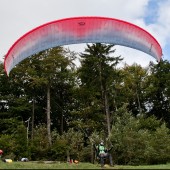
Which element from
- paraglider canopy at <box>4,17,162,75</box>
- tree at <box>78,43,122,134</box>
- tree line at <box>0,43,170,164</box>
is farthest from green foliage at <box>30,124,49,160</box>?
paraglider canopy at <box>4,17,162,75</box>

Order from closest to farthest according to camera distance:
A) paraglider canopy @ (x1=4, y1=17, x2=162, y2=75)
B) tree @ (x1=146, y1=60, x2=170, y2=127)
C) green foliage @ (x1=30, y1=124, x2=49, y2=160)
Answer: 1. paraglider canopy @ (x1=4, y1=17, x2=162, y2=75)
2. green foliage @ (x1=30, y1=124, x2=49, y2=160)
3. tree @ (x1=146, y1=60, x2=170, y2=127)

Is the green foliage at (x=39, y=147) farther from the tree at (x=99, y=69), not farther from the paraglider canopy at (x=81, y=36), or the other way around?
the paraglider canopy at (x=81, y=36)

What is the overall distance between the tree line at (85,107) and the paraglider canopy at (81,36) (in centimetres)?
1220

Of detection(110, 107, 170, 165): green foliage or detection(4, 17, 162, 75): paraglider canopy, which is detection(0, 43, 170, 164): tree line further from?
detection(4, 17, 162, 75): paraglider canopy

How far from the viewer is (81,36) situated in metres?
15.8

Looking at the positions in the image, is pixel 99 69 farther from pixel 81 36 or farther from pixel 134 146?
pixel 81 36

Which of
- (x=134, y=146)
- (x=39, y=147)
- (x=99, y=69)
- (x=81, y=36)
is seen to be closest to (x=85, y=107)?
(x=99, y=69)

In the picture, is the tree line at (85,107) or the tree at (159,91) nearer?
the tree line at (85,107)

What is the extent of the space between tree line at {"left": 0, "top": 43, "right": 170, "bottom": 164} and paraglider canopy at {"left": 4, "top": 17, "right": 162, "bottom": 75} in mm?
12203

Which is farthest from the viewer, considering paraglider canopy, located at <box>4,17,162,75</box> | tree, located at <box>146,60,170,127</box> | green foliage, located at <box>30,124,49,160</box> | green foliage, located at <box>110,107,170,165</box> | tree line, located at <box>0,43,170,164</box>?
tree, located at <box>146,60,170,127</box>

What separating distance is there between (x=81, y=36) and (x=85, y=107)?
71.1 ft

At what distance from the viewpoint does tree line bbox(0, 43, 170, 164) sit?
91.1 ft

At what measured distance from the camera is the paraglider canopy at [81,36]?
14461mm

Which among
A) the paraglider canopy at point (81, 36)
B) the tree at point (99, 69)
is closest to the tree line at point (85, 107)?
the tree at point (99, 69)
